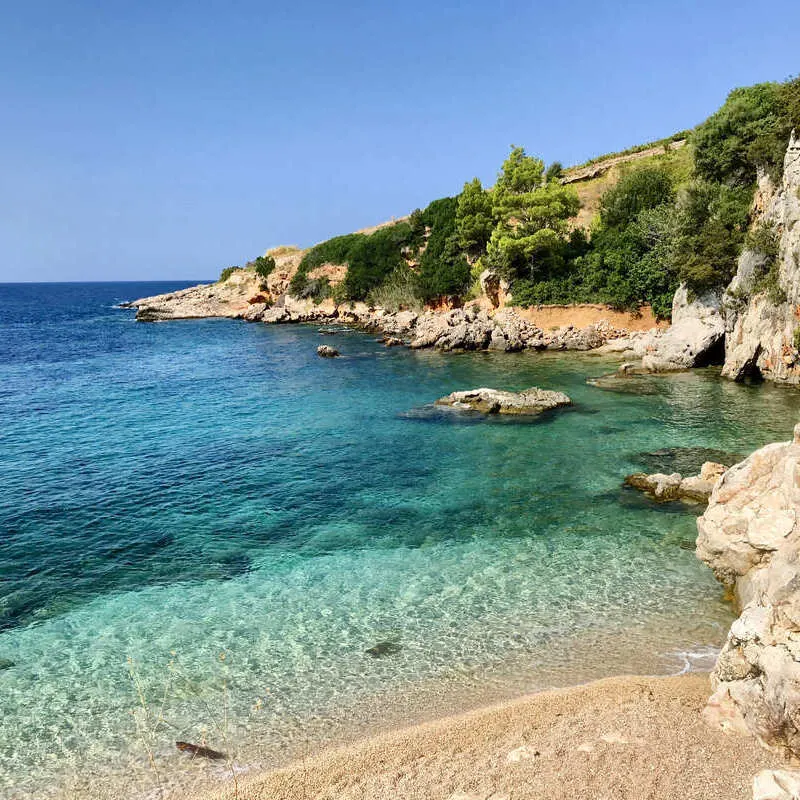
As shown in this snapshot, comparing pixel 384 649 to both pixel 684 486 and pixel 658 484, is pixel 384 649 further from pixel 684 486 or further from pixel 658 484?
pixel 684 486

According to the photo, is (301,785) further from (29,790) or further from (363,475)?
(363,475)

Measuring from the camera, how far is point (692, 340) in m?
42.6

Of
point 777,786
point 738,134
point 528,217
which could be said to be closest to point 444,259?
point 528,217

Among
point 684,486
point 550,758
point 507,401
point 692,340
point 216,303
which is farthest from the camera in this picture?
point 216,303

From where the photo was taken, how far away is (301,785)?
908 centimetres

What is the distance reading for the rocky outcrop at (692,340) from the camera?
42.1m

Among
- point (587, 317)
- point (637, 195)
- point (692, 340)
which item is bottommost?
point (692, 340)

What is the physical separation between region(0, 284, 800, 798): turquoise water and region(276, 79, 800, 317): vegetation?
56.2 feet

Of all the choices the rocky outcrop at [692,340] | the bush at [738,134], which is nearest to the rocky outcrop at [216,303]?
the bush at [738,134]

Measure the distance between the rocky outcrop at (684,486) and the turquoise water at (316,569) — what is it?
1.01 meters

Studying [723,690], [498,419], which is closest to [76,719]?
[723,690]

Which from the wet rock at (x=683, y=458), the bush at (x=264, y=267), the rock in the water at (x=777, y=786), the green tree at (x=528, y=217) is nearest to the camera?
the rock in the water at (x=777, y=786)

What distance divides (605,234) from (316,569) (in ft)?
187

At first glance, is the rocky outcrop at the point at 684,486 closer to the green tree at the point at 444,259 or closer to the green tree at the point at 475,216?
the green tree at the point at 444,259
